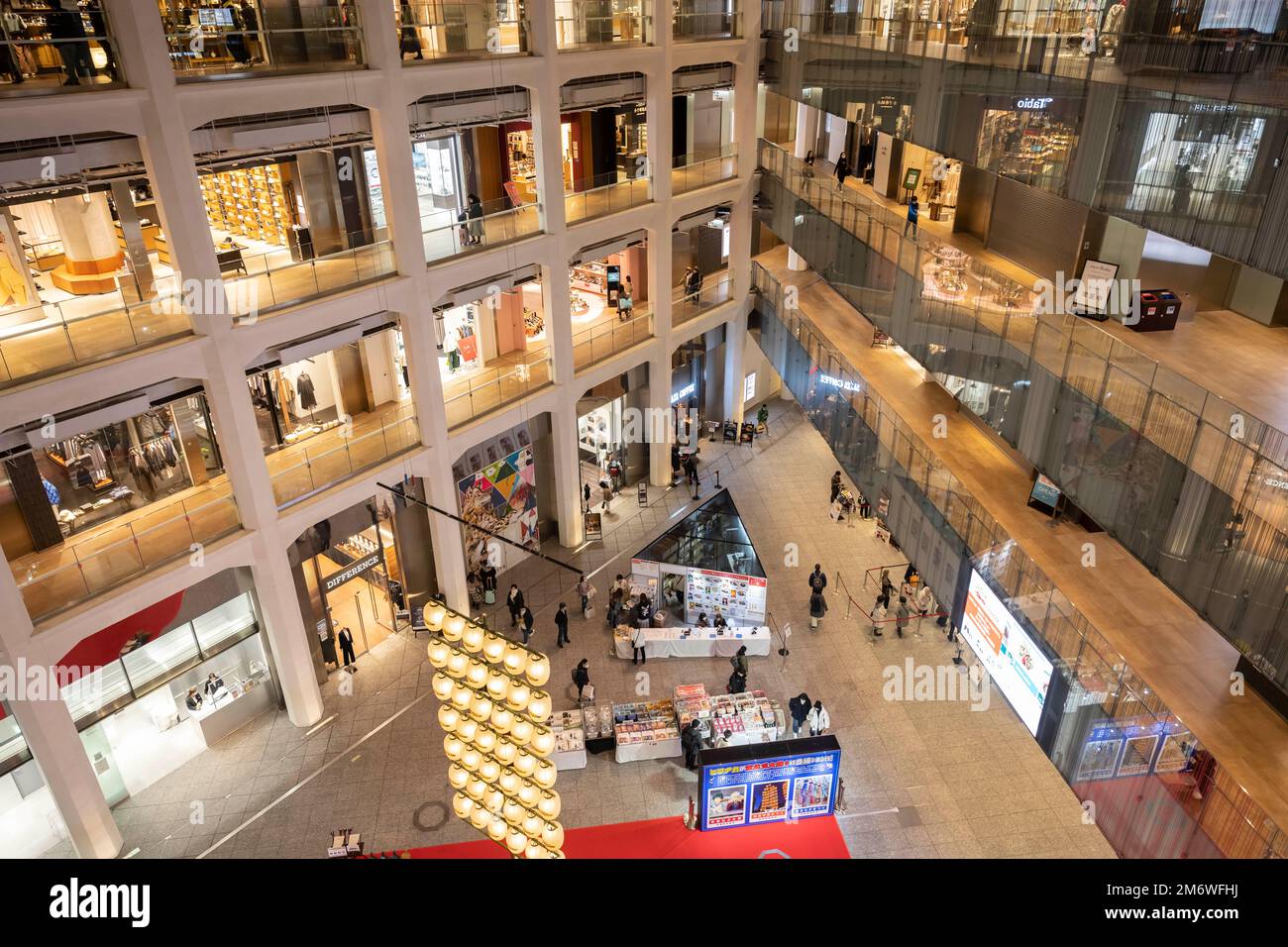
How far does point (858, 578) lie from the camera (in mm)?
19672

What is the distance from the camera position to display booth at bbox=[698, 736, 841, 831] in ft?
43.8

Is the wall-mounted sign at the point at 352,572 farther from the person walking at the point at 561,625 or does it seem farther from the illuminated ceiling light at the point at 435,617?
the illuminated ceiling light at the point at 435,617

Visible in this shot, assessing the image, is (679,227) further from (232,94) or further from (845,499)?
(232,94)

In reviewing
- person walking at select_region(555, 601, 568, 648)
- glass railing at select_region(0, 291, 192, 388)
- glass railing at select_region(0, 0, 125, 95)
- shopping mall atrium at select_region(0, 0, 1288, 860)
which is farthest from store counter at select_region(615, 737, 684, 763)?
glass railing at select_region(0, 0, 125, 95)

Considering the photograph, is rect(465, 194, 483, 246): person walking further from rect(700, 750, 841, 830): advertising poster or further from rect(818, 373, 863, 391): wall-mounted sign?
rect(700, 750, 841, 830): advertising poster

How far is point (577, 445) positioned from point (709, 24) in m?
10.7

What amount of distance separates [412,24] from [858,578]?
47.1 feet

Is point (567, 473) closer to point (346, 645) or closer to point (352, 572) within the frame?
point (352, 572)

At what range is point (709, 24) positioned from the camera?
823 inches

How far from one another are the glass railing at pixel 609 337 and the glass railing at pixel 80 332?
8688 mm

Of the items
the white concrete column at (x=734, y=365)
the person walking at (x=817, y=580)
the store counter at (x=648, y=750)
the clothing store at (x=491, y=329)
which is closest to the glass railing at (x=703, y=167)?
the white concrete column at (x=734, y=365)

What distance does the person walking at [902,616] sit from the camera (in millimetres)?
18125

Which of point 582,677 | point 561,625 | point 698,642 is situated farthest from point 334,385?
point 698,642
